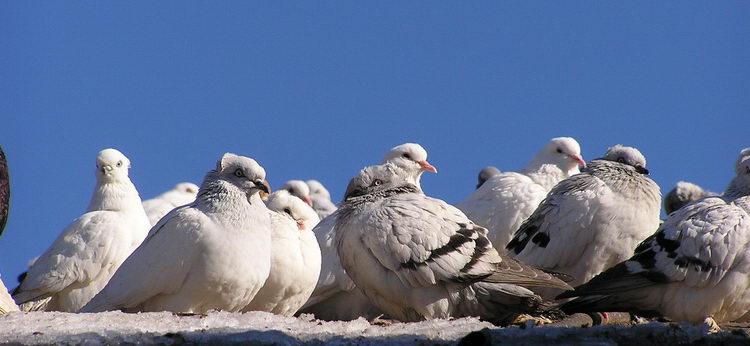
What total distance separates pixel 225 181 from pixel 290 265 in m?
1.03

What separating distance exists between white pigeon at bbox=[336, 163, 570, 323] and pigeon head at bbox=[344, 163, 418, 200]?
0.34 m

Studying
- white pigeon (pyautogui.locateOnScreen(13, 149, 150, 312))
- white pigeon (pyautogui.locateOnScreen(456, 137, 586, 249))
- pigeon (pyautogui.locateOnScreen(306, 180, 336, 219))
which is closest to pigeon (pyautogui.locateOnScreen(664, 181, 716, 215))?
white pigeon (pyautogui.locateOnScreen(456, 137, 586, 249))

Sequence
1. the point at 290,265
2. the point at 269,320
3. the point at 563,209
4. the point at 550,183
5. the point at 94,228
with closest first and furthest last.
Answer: the point at 269,320
the point at 290,265
the point at 563,209
the point at 94,228
the point at 550,183

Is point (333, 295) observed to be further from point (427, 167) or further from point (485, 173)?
point (485, 173)

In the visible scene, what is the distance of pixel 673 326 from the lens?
24.3 feet

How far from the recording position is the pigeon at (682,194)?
1783cm

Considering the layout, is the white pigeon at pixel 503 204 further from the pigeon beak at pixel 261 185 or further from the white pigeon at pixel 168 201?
the white pigeon at pixel 168 201

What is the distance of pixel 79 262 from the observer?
42.3ft

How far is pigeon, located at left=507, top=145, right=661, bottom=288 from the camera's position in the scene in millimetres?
11508

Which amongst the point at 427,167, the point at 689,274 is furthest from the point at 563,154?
the point at 689,274

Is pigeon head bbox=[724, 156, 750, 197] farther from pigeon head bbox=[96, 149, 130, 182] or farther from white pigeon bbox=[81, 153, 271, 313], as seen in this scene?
pigeon head bbox=[96, 149, 130, 182]

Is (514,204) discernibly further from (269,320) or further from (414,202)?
(269,320)

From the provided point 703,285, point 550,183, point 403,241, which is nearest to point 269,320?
point 403,241

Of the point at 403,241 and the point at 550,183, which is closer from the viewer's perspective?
the point at 403,241
